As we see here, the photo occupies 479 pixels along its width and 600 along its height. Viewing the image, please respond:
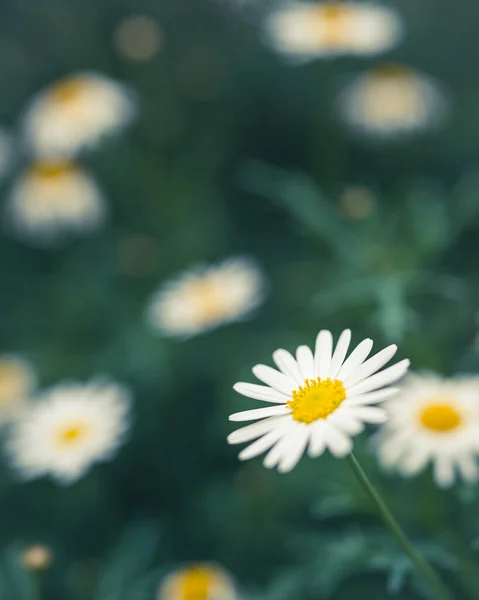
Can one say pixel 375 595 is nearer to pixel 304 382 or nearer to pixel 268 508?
pixel 268 508

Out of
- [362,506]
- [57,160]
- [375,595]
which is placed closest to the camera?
[362,506]

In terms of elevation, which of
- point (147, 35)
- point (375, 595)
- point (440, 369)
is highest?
point (147, 35)

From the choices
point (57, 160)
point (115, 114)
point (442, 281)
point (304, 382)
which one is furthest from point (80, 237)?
point (304, 382)

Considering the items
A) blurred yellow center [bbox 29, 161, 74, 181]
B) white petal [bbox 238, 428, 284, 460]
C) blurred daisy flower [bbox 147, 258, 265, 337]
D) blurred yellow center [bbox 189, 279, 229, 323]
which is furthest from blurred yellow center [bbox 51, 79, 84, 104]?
white petal [bbox 238, 428, 284, 460]

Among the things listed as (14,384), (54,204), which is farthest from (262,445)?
(54,204)

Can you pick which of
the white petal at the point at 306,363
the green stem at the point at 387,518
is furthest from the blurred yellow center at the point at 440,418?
the white petal at the point at 306,363
